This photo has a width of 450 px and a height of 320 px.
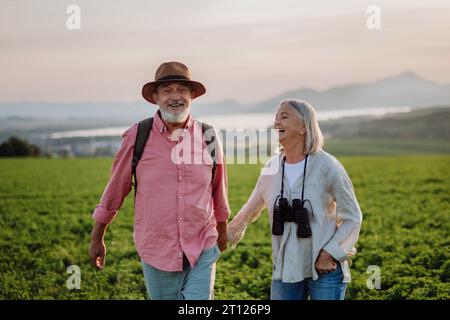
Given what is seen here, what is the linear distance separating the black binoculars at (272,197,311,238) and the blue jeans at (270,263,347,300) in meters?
0.34

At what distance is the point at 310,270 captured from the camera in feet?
16.5

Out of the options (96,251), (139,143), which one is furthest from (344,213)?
(96,251)

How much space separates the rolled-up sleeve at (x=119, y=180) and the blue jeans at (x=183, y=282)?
50 cm

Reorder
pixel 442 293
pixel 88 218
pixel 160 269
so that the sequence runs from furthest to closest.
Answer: pixel 88 218 < pixel 442 293 < pixel 160 269

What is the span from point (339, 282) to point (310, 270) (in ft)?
0.75

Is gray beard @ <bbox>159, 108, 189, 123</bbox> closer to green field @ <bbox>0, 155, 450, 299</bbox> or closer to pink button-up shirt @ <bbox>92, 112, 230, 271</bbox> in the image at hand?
pink button-up shirt @ <bbox>92, 112, 230, 271</bbox>

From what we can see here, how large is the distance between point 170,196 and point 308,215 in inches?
39.5

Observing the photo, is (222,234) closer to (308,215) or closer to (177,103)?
(308,215)

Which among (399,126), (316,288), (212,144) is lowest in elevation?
(316,288)

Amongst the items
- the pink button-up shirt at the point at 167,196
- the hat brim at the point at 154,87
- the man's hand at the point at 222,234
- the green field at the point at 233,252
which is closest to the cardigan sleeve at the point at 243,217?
the man's hand at the point at 222,234

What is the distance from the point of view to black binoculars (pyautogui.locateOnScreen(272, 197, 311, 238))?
4961mm

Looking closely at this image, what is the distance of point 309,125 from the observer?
513 cm
